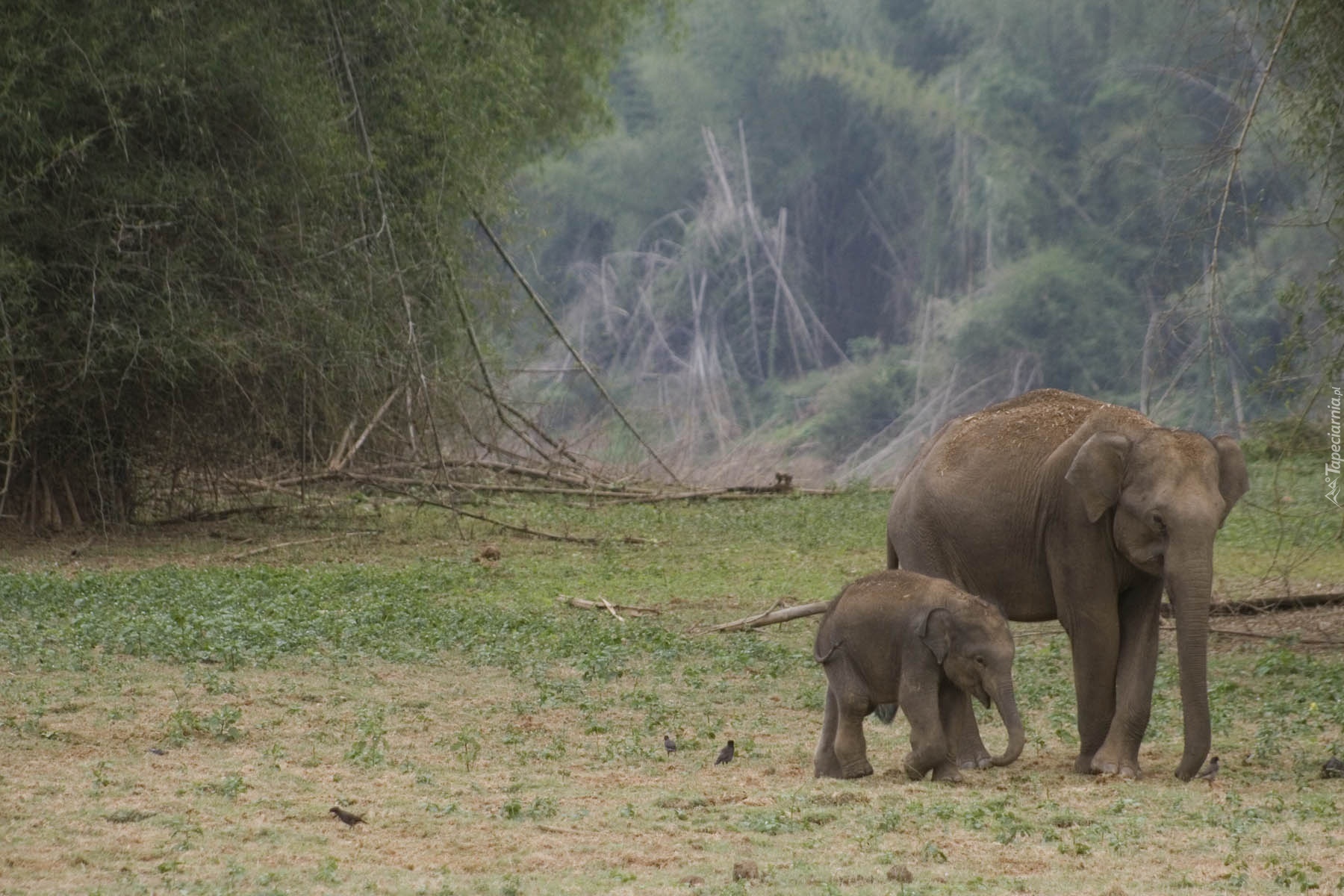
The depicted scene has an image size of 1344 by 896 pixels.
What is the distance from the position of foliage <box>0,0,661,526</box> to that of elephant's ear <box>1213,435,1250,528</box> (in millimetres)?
9604

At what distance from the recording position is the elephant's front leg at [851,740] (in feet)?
23.1

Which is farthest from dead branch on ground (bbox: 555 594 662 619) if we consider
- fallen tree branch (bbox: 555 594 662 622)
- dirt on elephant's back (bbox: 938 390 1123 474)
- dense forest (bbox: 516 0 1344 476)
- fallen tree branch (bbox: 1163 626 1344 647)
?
dense forest (bbox: 516 0 1344 476)

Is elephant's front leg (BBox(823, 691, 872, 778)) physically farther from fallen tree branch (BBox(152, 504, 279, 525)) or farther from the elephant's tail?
fallen tree branch (BBox(152, 504, 279, 525))

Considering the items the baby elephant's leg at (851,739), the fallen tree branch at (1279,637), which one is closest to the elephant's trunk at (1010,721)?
the baby elephant's leg at (851,739)

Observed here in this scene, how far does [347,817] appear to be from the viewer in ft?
19.3

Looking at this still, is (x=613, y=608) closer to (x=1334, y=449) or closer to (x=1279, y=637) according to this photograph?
(x=1279, y=637)

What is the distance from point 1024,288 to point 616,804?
32186 mm

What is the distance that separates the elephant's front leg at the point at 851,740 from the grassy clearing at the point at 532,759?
0.33 ft

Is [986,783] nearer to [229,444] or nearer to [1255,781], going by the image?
[1255,781]

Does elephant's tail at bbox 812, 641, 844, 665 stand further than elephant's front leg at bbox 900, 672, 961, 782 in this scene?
Yes

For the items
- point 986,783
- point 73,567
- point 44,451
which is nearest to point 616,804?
point 986,783

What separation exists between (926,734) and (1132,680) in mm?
1037

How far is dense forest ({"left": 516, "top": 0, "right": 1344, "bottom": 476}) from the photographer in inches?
1441

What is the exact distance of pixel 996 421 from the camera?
27.2 feet
